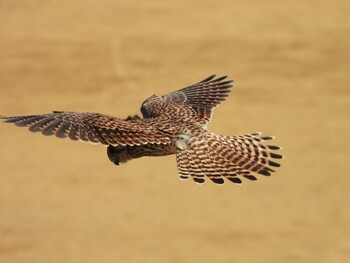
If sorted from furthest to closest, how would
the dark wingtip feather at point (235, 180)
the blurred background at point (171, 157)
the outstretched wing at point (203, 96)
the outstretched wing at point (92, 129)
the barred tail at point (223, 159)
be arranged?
the blurred background at point (171, 157), the outstretched wing at point (203, 96), the barred tail at point (223, 159), the dark wingtip feather at point (235, 180), the outstretched wing at point (92, 129)

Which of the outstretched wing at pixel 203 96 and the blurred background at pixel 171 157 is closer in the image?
the outstretched wing at pixel 203 96

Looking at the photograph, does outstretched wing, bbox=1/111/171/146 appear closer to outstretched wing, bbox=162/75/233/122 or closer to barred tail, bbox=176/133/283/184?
barred tail, bbox=176/133/283/184

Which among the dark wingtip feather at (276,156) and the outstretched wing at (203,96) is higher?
the outstretched wing at (203,96)

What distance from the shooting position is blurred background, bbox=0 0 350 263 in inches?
879

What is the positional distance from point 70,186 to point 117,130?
1247cm

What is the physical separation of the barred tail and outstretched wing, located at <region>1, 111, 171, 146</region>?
0.98 feet

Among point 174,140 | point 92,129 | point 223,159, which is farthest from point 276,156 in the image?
point 92,129

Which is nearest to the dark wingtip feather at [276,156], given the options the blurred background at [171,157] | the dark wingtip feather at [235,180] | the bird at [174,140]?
the bird at [174,140]

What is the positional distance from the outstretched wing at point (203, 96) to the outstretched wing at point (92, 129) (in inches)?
51.5

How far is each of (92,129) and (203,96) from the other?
2285 millimetres

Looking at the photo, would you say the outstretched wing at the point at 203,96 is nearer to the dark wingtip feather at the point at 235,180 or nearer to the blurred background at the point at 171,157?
the dark wingtip feather at the point at 235,180

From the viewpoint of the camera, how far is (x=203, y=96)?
43.8ft

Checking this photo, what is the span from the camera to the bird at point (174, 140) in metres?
11.2

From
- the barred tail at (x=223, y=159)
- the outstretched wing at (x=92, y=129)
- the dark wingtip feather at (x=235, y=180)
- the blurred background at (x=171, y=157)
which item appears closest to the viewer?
the outstretched wing at (x=92, y=129)
